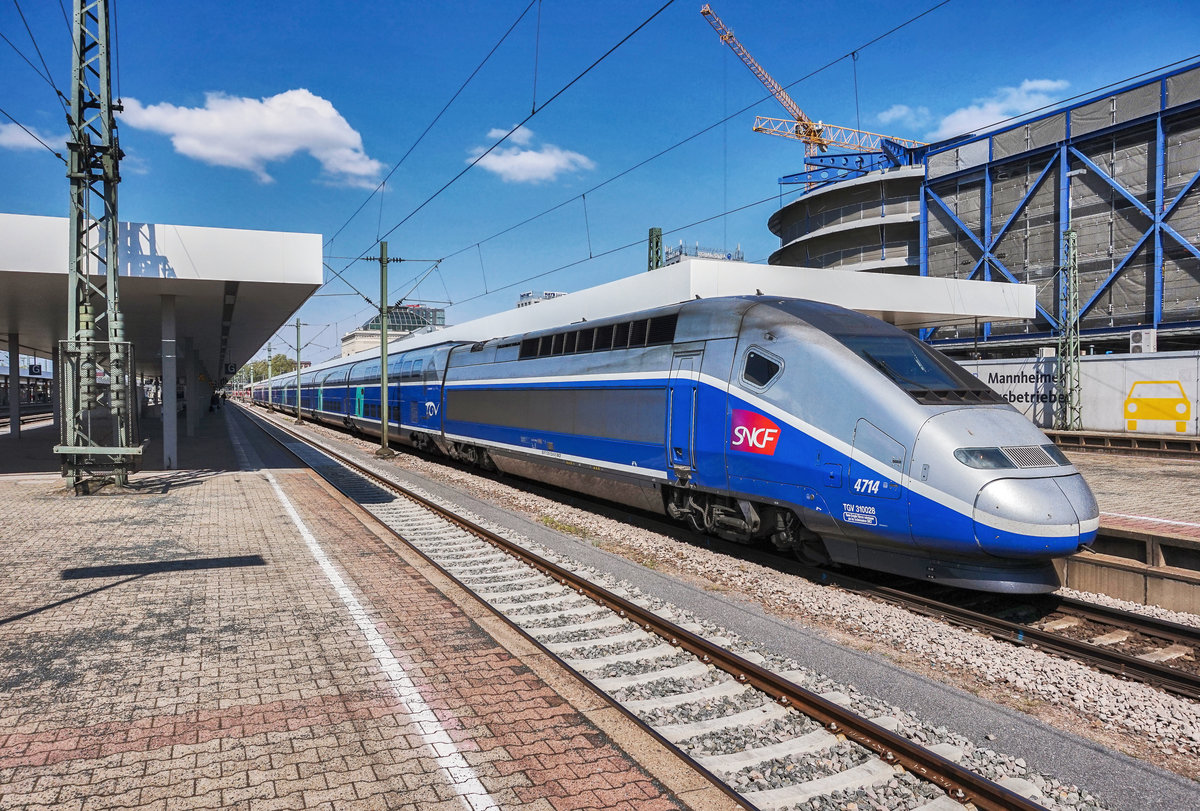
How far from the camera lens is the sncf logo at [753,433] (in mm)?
8812

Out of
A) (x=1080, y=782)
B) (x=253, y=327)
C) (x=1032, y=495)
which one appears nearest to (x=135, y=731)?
(x=1080, y=782)

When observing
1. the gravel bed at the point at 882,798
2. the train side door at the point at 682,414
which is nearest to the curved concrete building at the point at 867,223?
the train side door at the point at 682,414

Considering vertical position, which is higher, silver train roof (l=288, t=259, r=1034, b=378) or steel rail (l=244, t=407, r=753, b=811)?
silver train roof (l=288, t=259, r=1034, b=378)

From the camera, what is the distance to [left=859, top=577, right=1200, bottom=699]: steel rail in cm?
584

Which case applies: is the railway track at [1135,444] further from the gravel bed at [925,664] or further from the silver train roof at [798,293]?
the gravel bed at [925,664]

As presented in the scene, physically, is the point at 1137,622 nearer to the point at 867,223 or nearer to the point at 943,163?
the point at 943,163

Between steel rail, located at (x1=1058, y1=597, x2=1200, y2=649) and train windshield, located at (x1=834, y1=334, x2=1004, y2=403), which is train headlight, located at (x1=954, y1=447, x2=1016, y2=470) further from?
steel rail, located at (x1=1058, y1=597, x2=1200, y2=649)

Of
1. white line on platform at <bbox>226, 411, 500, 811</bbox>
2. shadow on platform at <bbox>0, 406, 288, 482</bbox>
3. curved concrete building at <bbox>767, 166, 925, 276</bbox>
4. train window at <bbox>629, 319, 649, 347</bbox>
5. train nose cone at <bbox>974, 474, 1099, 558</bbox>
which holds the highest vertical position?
curved concrete building at <bbox>767, 166, 925, 276</bbox>

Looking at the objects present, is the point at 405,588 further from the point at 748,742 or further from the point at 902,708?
the point at 902,708

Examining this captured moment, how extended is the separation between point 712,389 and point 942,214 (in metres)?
44.8

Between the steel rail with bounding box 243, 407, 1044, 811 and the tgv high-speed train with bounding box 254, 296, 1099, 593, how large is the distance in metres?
2.42

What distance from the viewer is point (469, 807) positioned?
3994mm

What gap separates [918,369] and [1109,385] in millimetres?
27928

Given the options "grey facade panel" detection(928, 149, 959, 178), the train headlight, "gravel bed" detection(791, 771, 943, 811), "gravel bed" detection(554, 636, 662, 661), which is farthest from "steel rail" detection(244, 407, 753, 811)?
"grey facade panel" detection(928, 149, 959, 178)
